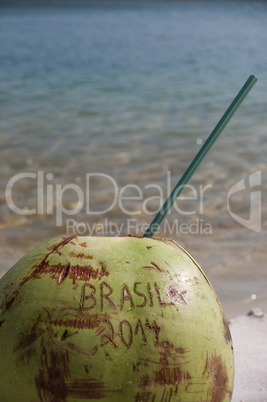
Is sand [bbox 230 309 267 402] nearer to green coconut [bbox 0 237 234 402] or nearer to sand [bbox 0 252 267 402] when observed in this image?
sand [bbox 0 252 267 402]

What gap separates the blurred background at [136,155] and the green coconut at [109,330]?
128 cm

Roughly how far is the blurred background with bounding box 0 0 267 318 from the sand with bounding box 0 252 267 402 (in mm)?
168

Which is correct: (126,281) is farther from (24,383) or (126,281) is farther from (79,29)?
(79,29)

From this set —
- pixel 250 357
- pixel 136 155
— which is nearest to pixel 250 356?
pixel 250 357

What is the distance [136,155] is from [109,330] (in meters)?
3.99

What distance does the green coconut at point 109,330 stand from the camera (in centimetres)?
129

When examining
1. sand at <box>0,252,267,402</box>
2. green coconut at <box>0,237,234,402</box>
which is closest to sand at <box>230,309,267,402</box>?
sand at <box>0,252,267,402</box>

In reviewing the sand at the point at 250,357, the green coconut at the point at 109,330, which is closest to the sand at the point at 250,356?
the sand at the point at 250,357

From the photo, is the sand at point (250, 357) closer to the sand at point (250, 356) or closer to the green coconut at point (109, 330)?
the sand at point (250, 356)

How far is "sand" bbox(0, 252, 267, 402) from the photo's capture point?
6.14 feet

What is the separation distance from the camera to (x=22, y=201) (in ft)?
13.8

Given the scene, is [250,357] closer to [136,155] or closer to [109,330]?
[109,330]

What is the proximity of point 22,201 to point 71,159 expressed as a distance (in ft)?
3.55

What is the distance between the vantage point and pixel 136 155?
5.23 metres
